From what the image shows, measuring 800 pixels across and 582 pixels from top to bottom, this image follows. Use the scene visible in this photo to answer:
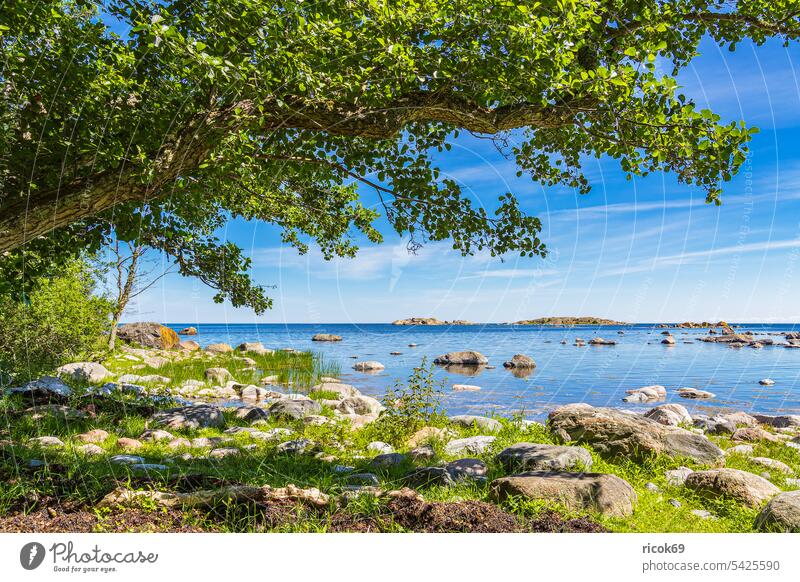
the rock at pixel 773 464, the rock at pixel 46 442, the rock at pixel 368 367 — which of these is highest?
the rock at pixel 46 442

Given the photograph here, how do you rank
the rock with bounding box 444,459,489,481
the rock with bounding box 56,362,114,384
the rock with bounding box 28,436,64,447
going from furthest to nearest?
the rock with bounding box 56,362,114,384
the rock with bounding box 28,436,64,447
the rock with bounding box 444,459,489,481

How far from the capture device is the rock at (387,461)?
6379 mm

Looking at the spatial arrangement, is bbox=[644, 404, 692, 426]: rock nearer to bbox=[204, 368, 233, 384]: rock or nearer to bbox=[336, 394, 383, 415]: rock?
bbox=[336, 394, 383, 415]: rock

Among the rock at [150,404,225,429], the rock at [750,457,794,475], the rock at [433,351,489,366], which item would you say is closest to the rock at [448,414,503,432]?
the rock at [750,457,794,475]

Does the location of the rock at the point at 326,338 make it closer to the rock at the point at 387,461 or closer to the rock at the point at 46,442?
the rock at the point at 46,442

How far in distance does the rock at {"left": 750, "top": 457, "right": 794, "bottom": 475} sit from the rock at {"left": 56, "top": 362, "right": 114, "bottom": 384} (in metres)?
14.5

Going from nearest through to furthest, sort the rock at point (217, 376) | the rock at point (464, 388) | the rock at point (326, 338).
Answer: the rock at point (217, 376)
the rock at point (464, 388)
the rock at point (326, 338)

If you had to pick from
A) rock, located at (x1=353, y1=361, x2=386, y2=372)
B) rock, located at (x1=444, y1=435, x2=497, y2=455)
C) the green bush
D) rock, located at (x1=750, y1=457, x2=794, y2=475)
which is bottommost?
rock, located at (x1=353, y1=361, x2=386, y2=372)

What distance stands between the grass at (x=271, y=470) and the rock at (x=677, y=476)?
0.11 meters

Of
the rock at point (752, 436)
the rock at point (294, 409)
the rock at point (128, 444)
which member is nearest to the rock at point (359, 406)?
the rock at point (294, 409)

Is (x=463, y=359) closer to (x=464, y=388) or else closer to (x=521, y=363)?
(x=521, y=363)

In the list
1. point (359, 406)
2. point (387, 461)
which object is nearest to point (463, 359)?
point (359, 406)

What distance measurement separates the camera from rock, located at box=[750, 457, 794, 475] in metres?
7.34
